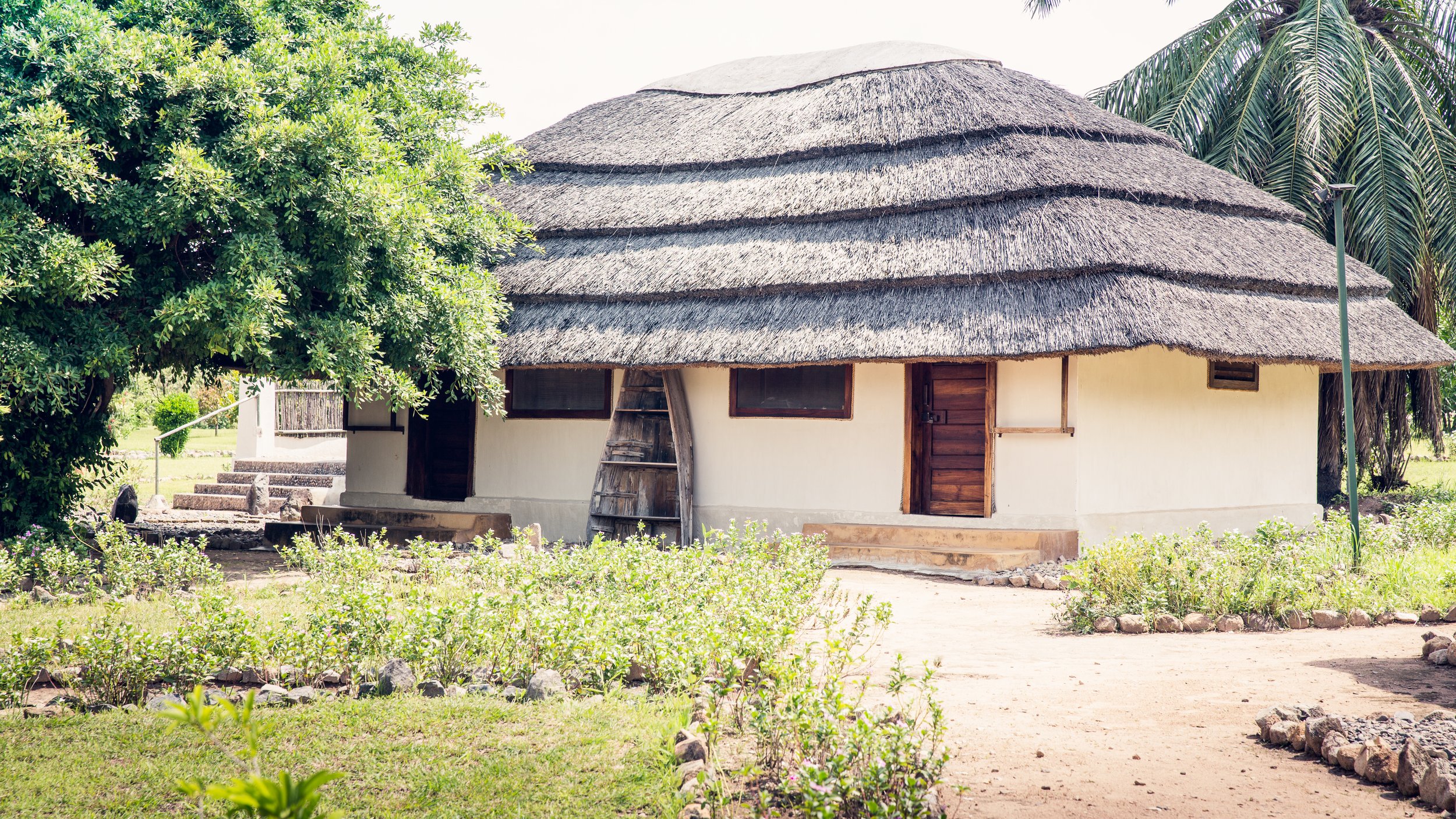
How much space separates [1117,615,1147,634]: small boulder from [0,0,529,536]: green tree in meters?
5.95

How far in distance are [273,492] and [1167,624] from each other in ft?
44.4

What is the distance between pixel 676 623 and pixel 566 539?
7.41 meters

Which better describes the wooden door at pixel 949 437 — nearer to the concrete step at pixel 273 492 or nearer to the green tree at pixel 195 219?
the green tree at pixel 195 219

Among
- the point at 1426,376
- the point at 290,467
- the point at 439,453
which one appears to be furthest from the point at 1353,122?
the point at 290,467

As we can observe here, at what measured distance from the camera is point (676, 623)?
5316mm

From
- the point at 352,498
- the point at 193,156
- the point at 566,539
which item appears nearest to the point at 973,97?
the point at 566,539

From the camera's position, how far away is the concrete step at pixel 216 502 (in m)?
16.6

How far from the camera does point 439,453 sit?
1356cm

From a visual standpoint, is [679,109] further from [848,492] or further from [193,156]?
[193,156]

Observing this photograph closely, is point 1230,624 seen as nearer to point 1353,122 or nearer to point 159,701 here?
point 159,701

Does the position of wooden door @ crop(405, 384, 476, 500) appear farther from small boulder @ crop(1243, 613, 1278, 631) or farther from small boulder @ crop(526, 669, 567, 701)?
small boulder @ crop(1243, 613, 1278, 631)

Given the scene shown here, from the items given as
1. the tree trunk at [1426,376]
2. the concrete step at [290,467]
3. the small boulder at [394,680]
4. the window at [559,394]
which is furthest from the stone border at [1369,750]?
the concrete step at [290,467]

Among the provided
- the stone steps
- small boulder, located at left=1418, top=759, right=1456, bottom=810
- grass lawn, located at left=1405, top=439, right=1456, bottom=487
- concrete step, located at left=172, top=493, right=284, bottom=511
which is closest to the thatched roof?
the stone steps

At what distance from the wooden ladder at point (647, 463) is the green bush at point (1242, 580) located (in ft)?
15.5
